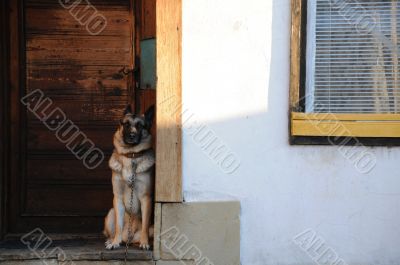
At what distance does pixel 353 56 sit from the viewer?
4484mm

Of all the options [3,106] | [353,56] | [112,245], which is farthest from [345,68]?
[3,106]

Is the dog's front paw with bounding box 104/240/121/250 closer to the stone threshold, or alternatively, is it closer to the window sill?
the stone threshold

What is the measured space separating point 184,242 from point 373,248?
4.77ft

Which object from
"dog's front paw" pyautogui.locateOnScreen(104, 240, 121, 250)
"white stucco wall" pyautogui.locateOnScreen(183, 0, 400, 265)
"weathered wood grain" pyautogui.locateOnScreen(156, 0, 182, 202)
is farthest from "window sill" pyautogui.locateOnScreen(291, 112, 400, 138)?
"dog's front paw" pyautogui.locateOnScreen(104, 240, 121, 250)

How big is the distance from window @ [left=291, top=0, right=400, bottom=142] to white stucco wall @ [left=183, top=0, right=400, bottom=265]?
134mm

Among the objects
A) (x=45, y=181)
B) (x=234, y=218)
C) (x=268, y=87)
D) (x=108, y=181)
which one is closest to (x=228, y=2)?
(x=268, y=87)

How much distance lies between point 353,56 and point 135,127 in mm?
1795

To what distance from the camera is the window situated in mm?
4410

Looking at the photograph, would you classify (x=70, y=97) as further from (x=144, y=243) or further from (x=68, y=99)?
(x=144, y=243)

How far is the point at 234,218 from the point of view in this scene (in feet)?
14.5

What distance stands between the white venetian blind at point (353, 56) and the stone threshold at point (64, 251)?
1.78m

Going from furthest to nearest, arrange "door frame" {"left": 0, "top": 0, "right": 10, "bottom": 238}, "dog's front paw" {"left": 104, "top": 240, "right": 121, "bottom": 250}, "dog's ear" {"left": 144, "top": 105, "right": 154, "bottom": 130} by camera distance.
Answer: "door frame" {"left": 0, "top": 0, "right": 10, "bottom": 238} < "dog's ear" {"left": 144, "top": 105, "right": 154, "bottom": 130} < "dog's front paw" {"left": 104, "top": 240, "right": 121, "bottom": 250}

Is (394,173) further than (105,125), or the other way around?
(105,125)

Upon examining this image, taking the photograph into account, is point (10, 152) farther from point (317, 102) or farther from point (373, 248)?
point (373, 248)
